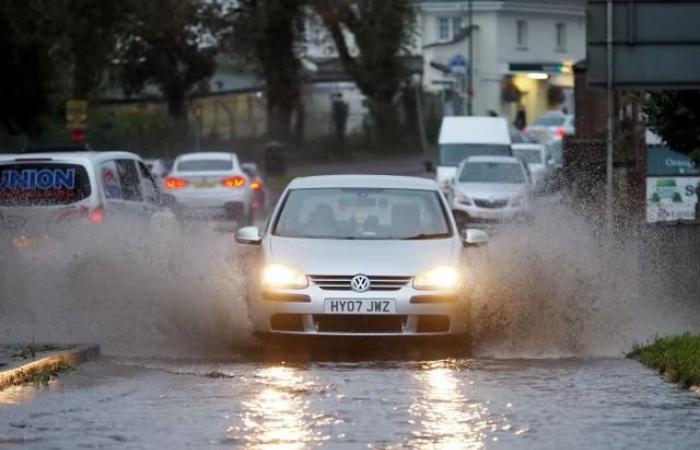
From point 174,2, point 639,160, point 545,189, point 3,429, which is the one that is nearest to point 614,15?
point 545,189

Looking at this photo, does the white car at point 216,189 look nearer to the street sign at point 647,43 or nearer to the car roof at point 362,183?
the street sign at point 647,43

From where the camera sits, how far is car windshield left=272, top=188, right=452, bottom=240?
14.7m

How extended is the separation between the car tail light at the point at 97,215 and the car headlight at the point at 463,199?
57.1ft

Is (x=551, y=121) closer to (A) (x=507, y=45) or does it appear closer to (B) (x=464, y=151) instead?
(A) (x=507, y=45)

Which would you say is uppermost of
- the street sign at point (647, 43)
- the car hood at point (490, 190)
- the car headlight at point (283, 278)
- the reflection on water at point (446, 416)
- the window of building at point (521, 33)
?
the window of building at point (521, 33)

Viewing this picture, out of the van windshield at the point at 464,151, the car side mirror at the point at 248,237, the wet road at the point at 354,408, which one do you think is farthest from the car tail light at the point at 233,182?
the wet road at the point at 354,408

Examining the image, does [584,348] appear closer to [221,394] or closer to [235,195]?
[221,394]

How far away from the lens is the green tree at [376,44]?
206ft

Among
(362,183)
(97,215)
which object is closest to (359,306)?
(362,183)

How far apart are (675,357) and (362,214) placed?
3516mm

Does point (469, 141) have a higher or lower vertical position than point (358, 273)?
lower

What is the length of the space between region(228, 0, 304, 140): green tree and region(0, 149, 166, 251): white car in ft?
136

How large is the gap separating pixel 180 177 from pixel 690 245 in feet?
65.0

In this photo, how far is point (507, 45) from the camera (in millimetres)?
88625
